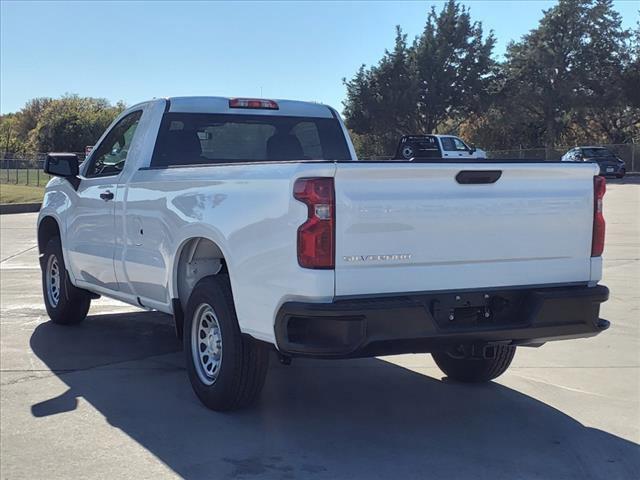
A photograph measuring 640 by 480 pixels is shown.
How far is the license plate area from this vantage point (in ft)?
14.1

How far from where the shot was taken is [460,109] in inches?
2197

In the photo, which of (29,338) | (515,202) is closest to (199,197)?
(515,202)

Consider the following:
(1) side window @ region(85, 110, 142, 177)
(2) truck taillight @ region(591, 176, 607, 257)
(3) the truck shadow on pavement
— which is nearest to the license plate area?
(2) truck taillight @ region(591, 176, 607, 257)

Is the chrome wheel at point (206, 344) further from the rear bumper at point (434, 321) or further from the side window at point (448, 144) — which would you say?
the side window at point (448, 144)

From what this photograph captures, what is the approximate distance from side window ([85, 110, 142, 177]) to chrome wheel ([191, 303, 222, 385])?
77.2 inches

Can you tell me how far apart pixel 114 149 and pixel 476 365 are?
12.2 ft

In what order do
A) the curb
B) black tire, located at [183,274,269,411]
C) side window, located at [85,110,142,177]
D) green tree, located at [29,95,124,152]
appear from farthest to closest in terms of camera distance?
green tree, located at [29,95,124,152] → the curb → side window, located at [85,110,142,177] → black tire, located at [183,274,269,411]

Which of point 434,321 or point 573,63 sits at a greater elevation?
point 573,63

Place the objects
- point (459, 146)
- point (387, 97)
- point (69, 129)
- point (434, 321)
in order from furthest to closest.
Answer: point (69, 129), point (387, 97), point (459, 146), point (434, 321)

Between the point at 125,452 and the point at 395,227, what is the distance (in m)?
2.04

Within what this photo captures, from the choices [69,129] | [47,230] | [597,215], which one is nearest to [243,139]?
[47,230]

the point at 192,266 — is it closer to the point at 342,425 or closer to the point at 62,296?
the point at 342,425

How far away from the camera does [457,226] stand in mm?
4324

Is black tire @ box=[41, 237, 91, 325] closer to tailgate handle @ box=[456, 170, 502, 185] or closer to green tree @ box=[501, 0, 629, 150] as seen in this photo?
tailgate handle @ box=[456, 170, 502, 185]
